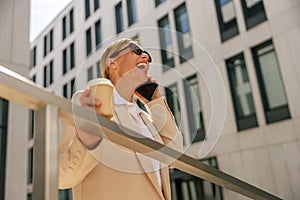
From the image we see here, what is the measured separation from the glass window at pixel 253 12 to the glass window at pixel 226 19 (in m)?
0.37

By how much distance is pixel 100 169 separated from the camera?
3.57 ft

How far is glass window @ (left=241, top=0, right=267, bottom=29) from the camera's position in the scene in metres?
8.92

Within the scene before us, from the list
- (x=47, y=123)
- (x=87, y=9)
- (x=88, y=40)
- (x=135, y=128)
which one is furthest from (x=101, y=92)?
(x=87, y=9)

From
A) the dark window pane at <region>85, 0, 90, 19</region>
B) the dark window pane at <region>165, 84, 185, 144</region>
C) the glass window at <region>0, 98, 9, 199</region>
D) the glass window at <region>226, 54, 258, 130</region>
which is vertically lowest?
the dark window pane at <region>165, 84, 185, 144</region>

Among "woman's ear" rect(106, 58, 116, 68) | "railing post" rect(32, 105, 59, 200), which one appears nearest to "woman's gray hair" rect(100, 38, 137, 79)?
"woman's ear" rect(106, 58, 116, 68)

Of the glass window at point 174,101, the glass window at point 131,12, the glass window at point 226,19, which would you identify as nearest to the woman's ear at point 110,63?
the glass window at point 174,101

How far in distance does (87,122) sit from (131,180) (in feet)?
1.20

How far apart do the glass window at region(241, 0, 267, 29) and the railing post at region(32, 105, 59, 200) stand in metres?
8.91

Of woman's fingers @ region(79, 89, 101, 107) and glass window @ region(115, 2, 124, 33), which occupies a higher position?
glass window @ region(115, 2, 124, 33)

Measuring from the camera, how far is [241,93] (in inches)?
363

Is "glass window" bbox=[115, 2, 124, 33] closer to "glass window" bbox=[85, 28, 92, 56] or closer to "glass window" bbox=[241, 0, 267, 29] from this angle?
"glass window" bbox=[85, 28, 92, 56]

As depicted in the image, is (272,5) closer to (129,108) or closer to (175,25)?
(175,25)

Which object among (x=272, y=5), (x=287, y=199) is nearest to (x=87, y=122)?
(x=287, y=199)

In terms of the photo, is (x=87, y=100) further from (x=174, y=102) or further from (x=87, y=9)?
(x=87, y=9)
